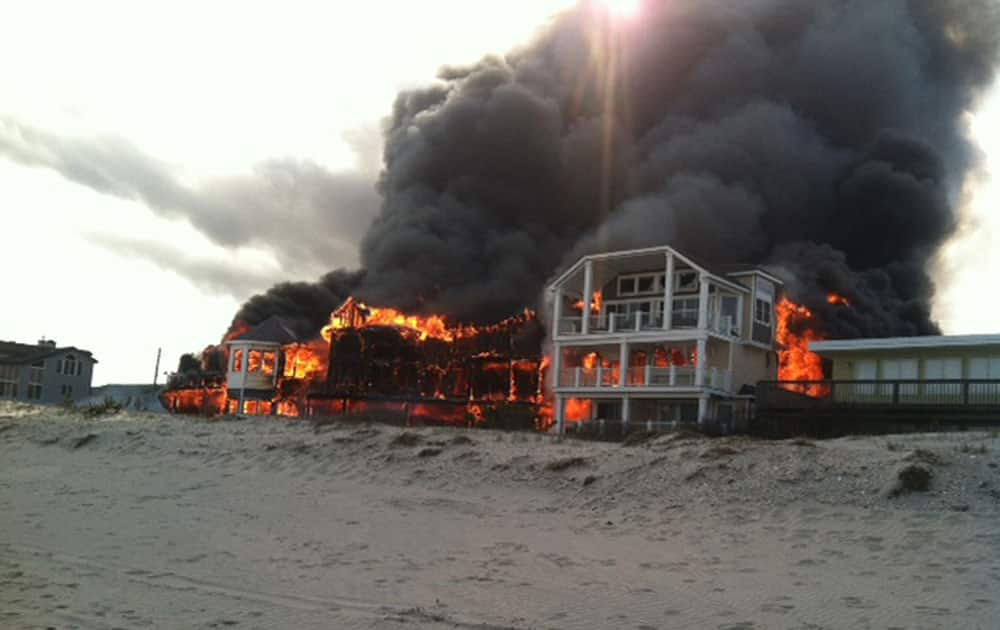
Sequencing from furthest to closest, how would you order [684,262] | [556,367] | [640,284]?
[640,284]
[556,367]
[684,262]

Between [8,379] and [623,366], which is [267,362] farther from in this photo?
[8,379]

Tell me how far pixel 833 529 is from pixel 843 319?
39.8 m

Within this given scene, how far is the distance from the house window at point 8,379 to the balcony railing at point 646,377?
191ft

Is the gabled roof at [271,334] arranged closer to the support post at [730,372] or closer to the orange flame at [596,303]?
the orange flame at [596,303]

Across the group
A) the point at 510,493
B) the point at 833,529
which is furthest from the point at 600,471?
the point at 833,529

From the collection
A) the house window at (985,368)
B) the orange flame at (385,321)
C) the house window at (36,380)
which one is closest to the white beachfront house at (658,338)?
the house window at (985,368)

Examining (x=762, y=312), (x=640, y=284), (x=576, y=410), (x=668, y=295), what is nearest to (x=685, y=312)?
(x=668, y=295)

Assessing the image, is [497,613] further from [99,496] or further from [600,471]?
[99,496]

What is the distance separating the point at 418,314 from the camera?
5597 cm

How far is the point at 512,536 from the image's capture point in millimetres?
13836

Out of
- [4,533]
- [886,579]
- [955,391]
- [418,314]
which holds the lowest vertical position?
[4,533]

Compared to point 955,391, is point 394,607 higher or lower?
lower

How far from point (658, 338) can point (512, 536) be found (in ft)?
80.0

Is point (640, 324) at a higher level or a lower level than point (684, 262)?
lower
